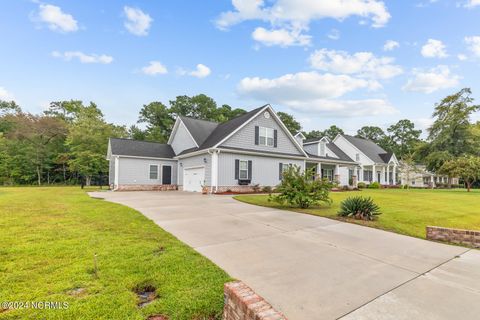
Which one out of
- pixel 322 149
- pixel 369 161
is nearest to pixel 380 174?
pixel 369 161

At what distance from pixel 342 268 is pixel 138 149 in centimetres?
2039

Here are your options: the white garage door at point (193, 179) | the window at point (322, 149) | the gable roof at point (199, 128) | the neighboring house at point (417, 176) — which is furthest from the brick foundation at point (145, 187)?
the neighboring house at point (417, 176)

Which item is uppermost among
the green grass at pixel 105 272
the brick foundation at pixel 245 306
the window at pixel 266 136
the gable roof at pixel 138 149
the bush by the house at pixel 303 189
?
the window at pixel 266 136

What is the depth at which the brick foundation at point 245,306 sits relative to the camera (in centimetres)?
199

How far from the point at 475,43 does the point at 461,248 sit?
560 inches

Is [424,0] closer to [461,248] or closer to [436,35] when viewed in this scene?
[436,35]

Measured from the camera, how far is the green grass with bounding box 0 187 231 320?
8.48 ft

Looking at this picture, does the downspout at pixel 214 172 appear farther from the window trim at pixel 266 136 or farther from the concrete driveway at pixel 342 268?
the concrete driveway at pixel 342 268

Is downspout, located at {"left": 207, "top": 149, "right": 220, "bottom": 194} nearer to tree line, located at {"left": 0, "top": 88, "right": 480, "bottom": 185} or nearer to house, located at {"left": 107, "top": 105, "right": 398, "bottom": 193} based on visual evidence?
house, located at {"left": 107, "top": 105, "right": 398, "bottom": 193}

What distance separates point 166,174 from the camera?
21.6m

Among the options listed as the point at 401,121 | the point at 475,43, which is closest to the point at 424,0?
the point at 475,43

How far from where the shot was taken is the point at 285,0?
1177 cm

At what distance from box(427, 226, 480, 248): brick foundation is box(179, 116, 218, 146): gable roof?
16.1 metres

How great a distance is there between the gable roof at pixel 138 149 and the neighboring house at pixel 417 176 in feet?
103
